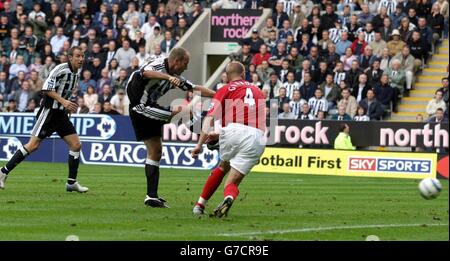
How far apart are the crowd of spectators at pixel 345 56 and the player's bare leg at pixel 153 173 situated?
14.4 metres

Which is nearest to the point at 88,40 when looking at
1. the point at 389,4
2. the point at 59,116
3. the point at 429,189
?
the point at 389,4

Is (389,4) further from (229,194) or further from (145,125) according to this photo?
(229,194)

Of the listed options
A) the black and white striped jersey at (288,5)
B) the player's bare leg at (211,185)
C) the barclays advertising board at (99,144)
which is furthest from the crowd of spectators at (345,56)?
the player's bare leg at (211,185)

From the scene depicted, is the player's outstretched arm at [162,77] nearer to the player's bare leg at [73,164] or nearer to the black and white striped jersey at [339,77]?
the player's bare leg at [73,164]

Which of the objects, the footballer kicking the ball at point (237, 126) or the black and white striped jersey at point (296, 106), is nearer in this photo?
the footballer kicking the ball at point (237, 126)

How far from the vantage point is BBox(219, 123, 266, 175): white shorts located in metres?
13.9

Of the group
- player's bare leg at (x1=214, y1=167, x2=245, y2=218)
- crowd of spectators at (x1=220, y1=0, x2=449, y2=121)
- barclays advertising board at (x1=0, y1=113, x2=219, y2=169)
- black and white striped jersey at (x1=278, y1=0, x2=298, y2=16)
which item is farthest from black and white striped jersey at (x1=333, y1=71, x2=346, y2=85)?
player's bare leg at (x1=214, y1=167, x2=245, y2=218)

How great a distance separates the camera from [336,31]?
32.6m

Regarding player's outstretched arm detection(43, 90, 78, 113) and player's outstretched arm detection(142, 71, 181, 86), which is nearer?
player's outstretched arm detection(142, 71, 181, 86)

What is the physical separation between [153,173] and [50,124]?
3082mm

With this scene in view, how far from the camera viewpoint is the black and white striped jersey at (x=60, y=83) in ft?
57.4

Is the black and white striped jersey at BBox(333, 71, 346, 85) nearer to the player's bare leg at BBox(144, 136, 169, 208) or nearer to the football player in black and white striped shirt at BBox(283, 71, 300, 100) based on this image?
the football player in black and white striped shirt at BBox(283, 71, 300, 100)

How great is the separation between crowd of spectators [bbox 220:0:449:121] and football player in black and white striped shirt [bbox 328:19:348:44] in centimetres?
3
